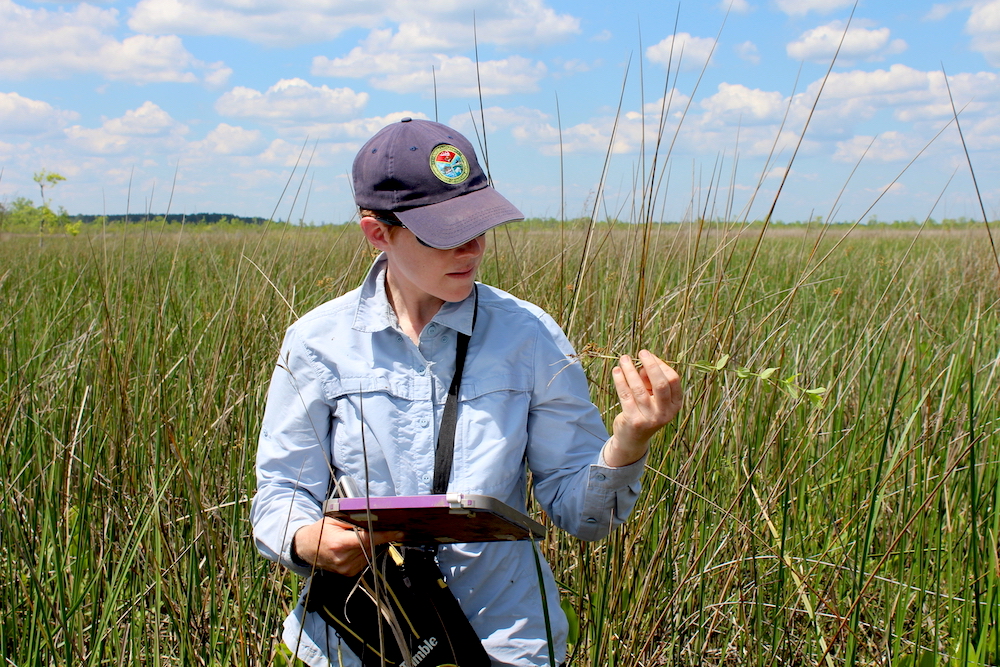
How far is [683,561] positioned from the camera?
181 centimetres

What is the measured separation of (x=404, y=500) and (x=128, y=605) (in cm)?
99

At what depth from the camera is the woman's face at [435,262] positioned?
1.22 metres

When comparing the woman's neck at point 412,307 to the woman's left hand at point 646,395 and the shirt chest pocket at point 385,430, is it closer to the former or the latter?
the shirt chest pocket at point 385,430

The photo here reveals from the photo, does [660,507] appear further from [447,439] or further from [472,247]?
[472,247]

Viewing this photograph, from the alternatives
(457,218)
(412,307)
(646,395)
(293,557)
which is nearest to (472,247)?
(457,218)

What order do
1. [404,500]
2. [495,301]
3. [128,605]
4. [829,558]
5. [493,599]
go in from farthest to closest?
1. [829,558]
2. [128,605]
3. [495,301]
4. [493,599]
5. [404,500]

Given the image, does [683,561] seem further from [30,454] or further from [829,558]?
[30,454]

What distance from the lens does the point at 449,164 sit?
4.14 ft

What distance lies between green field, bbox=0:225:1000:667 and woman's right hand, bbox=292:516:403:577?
8.2 inches

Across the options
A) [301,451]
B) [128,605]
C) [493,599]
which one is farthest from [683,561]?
[128,605]

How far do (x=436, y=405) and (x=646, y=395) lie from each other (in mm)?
401

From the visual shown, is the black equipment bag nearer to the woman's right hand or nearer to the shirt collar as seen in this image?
the woman's right hand

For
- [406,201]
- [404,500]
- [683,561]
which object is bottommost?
[683,561]

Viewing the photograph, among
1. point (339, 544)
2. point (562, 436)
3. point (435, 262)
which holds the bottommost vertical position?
point (339, 544)
